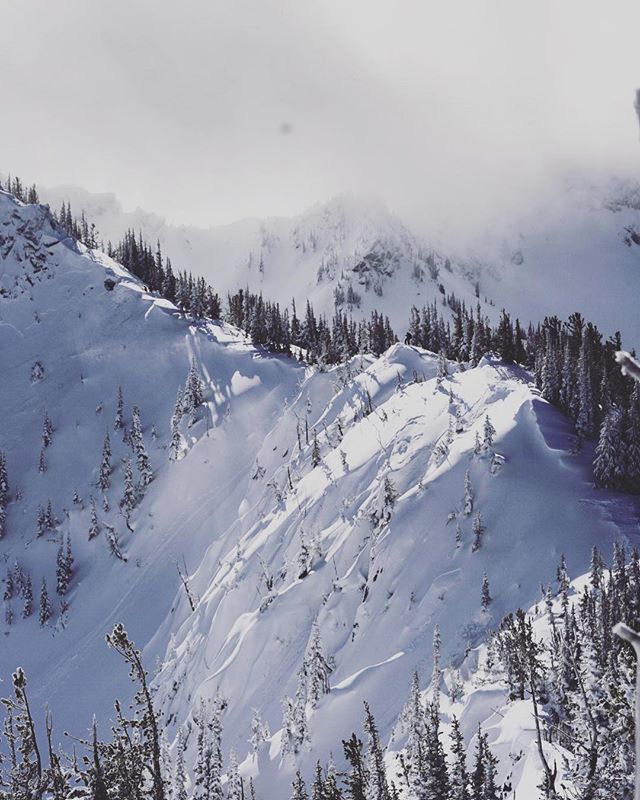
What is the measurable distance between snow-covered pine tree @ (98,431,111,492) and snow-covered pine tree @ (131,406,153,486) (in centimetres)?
345

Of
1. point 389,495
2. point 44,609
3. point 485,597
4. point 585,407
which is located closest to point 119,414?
point 44,609

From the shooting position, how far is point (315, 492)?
57.6 metres

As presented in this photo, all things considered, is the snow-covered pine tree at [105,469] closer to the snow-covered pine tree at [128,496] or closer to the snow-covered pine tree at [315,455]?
the snow-covered pine tree at [128,496]

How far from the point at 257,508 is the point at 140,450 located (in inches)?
1006

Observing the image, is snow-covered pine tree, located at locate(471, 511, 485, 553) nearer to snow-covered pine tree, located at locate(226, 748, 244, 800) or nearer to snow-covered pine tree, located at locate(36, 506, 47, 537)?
snow-covered pine tree, located at locate(226, 748, 244, 800)

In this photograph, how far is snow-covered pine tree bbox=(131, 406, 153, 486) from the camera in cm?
8325

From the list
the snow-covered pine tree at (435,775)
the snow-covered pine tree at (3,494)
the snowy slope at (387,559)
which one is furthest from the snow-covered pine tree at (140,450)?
the snow-covered pine tree at (435,775)

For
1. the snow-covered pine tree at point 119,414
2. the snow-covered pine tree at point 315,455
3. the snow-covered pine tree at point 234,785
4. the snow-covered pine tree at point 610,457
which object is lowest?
the snow-covered pine tree at point 234,785

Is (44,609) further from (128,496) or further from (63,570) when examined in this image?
(128,496)

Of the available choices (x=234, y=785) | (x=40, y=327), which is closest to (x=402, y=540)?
(x=234, y=785)

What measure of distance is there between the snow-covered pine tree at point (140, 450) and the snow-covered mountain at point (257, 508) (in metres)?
1.21

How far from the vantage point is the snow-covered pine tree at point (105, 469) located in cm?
8556

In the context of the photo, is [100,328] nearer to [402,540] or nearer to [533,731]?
[402,540]

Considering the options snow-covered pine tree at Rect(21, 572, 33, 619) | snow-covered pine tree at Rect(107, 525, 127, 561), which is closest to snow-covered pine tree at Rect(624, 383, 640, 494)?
snow-covered pine tree at Rect(107, 525, 127, 561)
